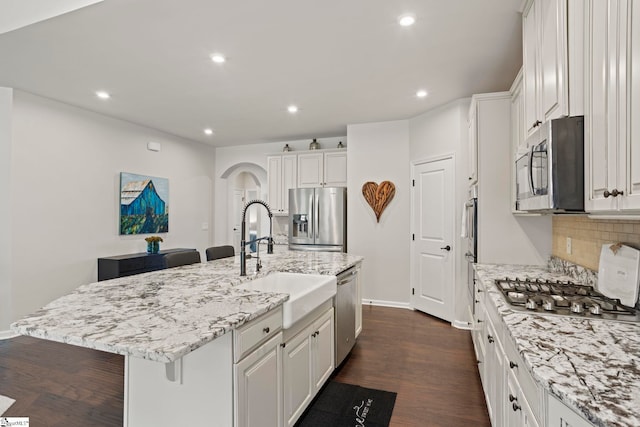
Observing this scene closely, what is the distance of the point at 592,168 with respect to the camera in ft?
4.18

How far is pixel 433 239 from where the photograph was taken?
427 centimetres

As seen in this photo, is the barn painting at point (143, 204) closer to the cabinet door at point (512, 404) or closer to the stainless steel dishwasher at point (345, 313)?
the stainless steel dishwasher at point (345, 313)

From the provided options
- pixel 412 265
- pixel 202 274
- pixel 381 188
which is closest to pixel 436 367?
pixel 412 265

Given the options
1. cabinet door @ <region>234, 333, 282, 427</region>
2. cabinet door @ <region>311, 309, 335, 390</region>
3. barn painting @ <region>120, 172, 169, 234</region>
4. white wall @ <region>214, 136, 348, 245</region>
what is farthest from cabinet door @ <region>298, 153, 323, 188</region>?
cabinet door @ <region>234, 333, 282, 427</region>

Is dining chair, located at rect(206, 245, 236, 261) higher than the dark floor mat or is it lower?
higher

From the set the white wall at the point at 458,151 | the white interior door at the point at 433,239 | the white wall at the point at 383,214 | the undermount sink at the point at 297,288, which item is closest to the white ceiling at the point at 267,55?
the white wall at the point at 458,151

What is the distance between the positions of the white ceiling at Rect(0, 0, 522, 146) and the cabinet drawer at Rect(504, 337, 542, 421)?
2.14 meters

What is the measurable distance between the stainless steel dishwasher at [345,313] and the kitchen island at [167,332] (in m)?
1.03

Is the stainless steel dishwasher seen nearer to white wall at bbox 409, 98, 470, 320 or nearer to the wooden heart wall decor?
white wall at bbox 409, 98, 470, 320

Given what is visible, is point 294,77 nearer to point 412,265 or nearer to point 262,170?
point 412,265

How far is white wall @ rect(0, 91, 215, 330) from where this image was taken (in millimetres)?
3666

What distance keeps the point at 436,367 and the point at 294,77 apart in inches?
122

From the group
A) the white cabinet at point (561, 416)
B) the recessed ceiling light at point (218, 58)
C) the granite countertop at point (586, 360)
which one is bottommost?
the white cabinet at point (561, 416)

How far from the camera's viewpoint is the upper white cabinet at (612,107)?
0.99 meters
